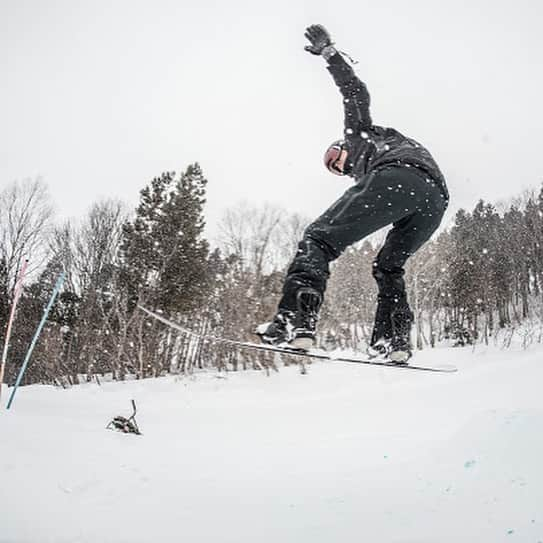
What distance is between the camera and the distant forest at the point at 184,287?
17.9 m

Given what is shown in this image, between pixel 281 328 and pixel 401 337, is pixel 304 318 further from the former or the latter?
pixel 401 337

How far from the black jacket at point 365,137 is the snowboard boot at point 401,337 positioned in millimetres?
801

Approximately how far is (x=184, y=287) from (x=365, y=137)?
18.5 meters

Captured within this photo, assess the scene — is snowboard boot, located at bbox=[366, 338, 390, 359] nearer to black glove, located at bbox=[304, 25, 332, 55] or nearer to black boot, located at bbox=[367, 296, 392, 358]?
black boot, located at bbox=[367, 296, 392, 358]

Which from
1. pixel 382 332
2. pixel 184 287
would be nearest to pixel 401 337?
pixel 382 332

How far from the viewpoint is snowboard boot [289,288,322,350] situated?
6.39 ft

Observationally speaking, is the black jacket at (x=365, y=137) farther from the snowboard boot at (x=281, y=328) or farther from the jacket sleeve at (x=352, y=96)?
the snowboard boot at (x=281, y=328)

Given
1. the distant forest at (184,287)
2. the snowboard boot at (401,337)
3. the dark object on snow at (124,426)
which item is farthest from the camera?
the distant forest at (184,287)

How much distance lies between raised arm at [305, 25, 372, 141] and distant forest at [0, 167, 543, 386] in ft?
41.3

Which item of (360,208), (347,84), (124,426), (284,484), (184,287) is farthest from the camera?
(184,287)

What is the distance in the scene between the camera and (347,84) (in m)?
2.15

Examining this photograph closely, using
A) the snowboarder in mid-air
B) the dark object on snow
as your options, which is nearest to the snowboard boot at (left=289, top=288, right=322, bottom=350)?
the snowboarder in mid-air

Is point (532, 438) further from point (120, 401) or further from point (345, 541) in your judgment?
point (120, 401)

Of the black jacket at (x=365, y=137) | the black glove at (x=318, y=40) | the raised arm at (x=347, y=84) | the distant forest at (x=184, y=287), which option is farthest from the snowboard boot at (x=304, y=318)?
the distant forest at (x=184, y=287)
